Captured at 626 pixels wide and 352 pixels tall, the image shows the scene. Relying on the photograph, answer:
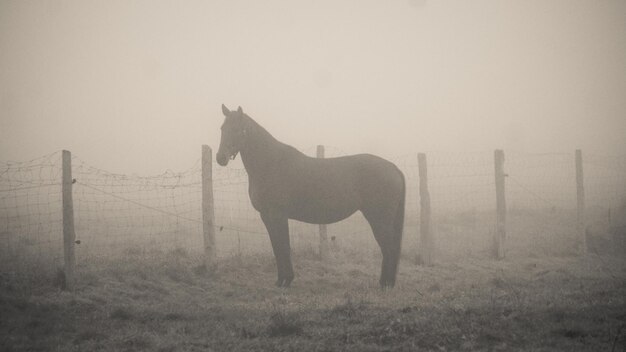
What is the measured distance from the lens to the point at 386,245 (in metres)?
9.07

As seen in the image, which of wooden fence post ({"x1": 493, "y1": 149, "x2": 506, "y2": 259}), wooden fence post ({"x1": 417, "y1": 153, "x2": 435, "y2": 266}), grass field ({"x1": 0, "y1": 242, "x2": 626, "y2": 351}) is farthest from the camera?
wooden fence post ({"x1": 493, "y1": 149, "x2": 506, "y2": 259})

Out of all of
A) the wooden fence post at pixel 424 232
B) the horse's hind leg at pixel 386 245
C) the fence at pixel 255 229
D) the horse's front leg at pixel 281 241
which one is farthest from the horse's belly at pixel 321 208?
the wooden fence post at pixel 424 232

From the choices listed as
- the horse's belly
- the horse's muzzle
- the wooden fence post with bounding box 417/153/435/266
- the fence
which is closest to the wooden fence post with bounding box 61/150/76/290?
the fence

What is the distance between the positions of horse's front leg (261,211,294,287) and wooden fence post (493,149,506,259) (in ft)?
24.4

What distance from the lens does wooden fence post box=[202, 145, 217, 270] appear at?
1006cm

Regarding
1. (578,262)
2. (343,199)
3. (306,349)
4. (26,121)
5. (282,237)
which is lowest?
(578,262)

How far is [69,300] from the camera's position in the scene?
705cm

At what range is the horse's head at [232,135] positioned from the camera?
28.0ft

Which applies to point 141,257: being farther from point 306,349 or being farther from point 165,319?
point 306,349

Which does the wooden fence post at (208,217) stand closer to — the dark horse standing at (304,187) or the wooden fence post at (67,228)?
the dark horse standing at (304,187)

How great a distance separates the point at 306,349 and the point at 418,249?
875 cm

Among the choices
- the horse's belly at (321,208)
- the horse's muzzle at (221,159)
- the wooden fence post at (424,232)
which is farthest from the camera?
the wooden fence post at (424,232)

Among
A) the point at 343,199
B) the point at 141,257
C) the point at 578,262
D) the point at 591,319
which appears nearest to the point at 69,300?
the point at 141,257

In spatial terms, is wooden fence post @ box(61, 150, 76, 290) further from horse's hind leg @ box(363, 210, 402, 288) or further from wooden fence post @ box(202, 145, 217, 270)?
horse's hind leg @ box(363, 210, 402, 288)
